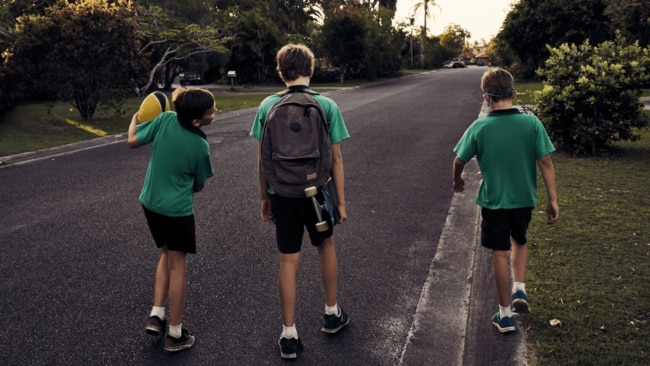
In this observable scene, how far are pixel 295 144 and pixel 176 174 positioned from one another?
0.77 m

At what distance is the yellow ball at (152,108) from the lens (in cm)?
312

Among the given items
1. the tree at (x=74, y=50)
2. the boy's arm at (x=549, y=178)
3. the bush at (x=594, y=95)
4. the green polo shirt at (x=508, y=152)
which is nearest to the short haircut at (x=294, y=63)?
the green polo shirt at (x=508, y=152)

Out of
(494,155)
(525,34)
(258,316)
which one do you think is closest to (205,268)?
(258,316)

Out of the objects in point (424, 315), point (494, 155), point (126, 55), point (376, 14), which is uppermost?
point (376, 14)

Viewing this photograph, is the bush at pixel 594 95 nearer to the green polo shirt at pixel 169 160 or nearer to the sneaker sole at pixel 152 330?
the green polo shirt at pixel 169 160

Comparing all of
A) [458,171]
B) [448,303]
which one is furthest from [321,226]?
[448,303]

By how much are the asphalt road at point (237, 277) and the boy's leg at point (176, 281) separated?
252mm

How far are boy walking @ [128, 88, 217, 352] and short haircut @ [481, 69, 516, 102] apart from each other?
1691 mm

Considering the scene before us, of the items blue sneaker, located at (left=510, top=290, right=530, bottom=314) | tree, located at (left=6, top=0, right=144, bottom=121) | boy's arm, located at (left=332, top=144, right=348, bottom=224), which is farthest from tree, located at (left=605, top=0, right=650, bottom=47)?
boy's arm, located at (left=332, top=144, right=348, bottom=224)

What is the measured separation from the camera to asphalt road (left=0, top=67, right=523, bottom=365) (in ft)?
10.7

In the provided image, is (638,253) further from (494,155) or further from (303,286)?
(303,286)

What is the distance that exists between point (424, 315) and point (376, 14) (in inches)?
1545

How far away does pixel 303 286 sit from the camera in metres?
4.18

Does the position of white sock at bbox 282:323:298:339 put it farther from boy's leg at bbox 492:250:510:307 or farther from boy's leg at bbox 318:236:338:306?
boy's leg at bbox 492:250:510:307
